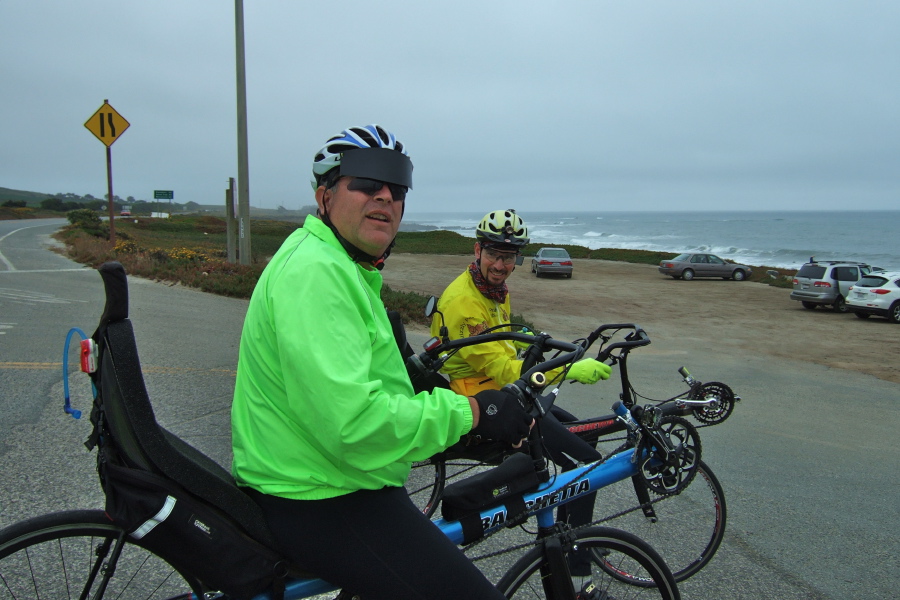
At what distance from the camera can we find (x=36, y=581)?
2160 millimetres

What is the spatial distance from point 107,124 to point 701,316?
19323 millimetres

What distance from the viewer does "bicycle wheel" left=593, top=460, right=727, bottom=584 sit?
11.8 feet

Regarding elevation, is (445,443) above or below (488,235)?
below

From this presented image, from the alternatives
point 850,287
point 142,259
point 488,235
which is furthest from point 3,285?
point 850,287

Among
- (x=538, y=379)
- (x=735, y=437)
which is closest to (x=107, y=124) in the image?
(x=735, y=437)

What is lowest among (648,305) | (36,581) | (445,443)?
(648,305)

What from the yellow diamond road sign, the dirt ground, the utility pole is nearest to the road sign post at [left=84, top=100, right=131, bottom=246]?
the yellow diamond road sign

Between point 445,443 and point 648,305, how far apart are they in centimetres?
2477

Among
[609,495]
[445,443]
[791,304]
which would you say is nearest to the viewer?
[445,443]

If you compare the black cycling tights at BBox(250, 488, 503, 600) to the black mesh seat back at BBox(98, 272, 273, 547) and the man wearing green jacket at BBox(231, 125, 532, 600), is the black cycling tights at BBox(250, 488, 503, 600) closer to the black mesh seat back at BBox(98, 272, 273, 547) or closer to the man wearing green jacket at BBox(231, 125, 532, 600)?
the man wearing green jacket at BBox(231, 125, 532, 600)

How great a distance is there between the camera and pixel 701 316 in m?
22.2

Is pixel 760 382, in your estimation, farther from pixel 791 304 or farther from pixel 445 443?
pixel 791 304

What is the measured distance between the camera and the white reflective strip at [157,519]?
5.74ft

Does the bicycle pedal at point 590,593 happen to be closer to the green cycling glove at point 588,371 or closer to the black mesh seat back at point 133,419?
the green cycling glove at point 588,371
